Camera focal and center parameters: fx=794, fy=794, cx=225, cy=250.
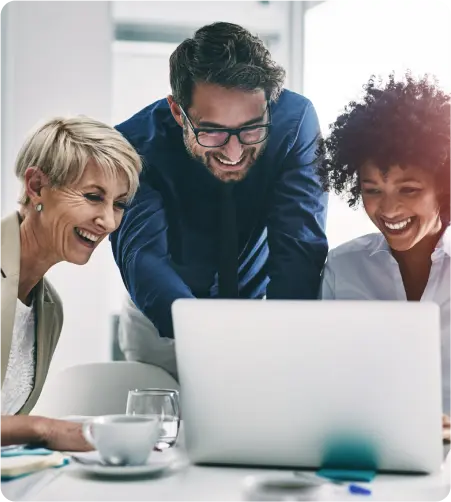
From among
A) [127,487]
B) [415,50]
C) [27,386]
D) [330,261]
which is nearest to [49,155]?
[27,386]

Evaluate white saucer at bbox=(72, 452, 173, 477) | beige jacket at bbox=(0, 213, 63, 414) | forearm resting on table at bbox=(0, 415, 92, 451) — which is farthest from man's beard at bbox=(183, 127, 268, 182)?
white saucer at bbox=(72, 452, 173, 477)

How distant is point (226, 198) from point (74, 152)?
1.76ft

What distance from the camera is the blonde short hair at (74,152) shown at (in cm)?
259

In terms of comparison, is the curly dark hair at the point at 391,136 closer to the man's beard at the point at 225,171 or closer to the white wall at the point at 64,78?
the man's beard at the point at 225,171

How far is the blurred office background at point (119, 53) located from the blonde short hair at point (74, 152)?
20 cm

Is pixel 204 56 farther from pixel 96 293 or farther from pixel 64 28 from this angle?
pixel 96 293

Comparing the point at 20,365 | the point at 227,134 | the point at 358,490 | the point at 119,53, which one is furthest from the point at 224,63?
the point at 358,490

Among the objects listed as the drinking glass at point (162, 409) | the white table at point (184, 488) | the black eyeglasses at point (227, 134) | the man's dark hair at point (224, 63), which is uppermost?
the man's dark hair at point (224, 63)

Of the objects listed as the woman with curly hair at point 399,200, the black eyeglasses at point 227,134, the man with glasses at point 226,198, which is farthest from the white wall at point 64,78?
the woman with curly hair at point 399,200

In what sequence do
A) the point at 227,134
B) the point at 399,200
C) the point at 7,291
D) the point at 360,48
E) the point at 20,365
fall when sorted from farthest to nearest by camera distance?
1. the point at 360,48
2. the point at 227,134
3. the point at 399,200
4. the point at 20,365
5. the point at 7,291

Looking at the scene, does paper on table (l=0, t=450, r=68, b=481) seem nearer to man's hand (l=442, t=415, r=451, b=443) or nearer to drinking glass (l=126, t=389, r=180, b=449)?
drinking glass (l=126, t=389, r=180, b=449)

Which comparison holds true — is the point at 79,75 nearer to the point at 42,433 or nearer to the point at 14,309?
the point at 14,309

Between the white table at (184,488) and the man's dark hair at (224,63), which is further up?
the man's dark hair at (224,63)

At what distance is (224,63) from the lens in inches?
105
